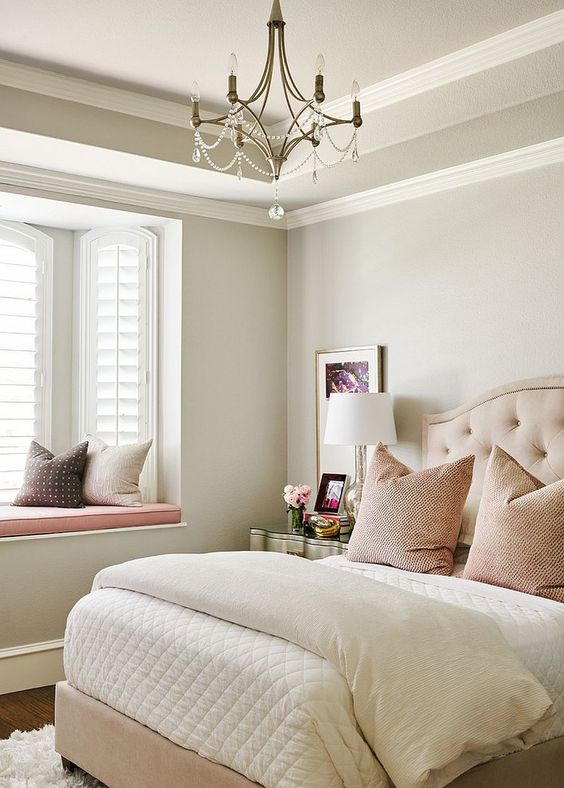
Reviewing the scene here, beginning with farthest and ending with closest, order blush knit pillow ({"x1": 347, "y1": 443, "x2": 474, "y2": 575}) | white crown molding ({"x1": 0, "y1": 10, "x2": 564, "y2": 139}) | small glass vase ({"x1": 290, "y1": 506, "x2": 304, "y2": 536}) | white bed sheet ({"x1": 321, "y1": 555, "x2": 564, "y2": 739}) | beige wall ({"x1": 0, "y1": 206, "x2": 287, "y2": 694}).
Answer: beige wall ({"x1": 0, "y1": 206, "x2": 287, "y2": 694}), small glass vase ({"x1": 290, "y1": 506, "x2": 304, "y2": 536}), blush knit pillow ({"x1": 347, "y1": 443, "x2": 474, "y2": 575}), white crown molding ({"x1": 0, "y1": 10, "x2": 564, "y2": 139}), white bed sheet ({"x1": 321, "y1": 555, "x2": 564, "y2": 739})

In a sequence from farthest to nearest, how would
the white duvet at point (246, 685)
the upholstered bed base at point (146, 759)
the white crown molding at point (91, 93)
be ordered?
the white crown molding at point (91, 93) → the upholstered bed base at point (146, 759) → the white duvet at point (246, 685)

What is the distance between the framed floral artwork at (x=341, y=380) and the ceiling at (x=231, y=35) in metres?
1.55

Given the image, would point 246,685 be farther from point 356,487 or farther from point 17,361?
point 17,361

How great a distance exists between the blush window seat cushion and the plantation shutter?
0.52 m

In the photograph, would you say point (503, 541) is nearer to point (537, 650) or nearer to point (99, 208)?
point (537, 650)

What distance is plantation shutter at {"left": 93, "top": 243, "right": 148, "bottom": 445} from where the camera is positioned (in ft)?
16.3

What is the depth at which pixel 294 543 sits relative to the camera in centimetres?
450

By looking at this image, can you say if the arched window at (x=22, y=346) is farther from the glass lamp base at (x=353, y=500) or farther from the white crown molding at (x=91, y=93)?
the glass lamp base at (x=353, y=500)

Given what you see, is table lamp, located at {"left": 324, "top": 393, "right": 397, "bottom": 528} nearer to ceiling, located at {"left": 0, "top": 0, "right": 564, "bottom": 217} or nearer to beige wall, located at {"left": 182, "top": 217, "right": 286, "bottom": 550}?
beige wall, located at {"left": 182, "top": 217, "right": 286, "bottom": 550}

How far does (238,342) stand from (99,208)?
1.11 meters

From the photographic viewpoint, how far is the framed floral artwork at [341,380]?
4.69 meters

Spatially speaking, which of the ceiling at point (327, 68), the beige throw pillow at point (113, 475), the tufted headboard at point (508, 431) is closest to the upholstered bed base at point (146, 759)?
the tufted headboard at point (508, 431)

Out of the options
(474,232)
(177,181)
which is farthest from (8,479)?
(474,232)

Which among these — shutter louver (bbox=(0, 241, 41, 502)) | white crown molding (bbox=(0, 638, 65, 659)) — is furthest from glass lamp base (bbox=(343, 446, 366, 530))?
shutter louver (bbox=(0, 241, 41, 502))
